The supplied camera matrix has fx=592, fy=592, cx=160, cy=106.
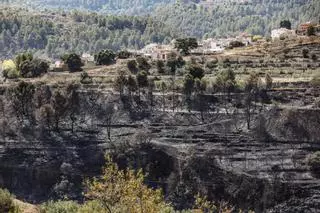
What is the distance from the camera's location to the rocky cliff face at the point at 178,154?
42531 millimetres

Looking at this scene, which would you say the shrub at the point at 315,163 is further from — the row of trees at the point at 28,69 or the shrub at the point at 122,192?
the row of trees at the point at 28,69

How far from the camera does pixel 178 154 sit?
4681 cm

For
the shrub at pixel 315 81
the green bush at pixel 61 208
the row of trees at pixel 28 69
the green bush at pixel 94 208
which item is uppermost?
the green bush at pixel 94 208

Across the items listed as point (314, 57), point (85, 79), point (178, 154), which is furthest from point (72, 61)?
point (314, 57)

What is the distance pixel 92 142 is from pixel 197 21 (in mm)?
154273

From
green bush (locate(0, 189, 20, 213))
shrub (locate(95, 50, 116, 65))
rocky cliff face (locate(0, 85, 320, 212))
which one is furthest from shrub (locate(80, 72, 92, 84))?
green bush (locate(0, 189, 20, 213))

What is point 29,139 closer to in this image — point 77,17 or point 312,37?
point 312,37

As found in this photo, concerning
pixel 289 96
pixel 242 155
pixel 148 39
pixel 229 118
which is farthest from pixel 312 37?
pixel 148 39

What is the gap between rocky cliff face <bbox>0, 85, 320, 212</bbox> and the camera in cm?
4253

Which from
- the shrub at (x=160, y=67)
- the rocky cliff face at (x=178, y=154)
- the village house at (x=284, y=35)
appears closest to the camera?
the rocky cliff face at (x=178, y=154)

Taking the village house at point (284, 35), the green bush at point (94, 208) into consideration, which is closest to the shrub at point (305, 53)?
the village house at point (284, 35)

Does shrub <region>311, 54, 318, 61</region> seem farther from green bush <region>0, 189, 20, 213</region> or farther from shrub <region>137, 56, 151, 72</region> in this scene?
green bush <region>0, 189, 20, 213</region>

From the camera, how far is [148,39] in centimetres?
14525

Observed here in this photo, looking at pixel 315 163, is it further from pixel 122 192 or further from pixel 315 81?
pixel 122 192
